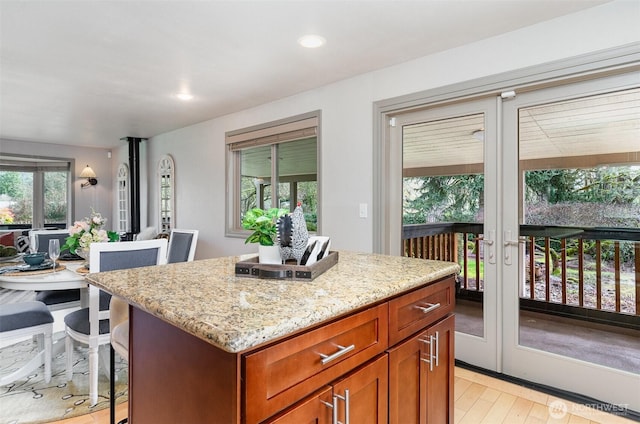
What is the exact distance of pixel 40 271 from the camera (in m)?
2.49

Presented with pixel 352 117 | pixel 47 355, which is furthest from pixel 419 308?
pixel 47 355

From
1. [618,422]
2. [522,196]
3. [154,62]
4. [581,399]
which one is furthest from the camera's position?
[154,62]

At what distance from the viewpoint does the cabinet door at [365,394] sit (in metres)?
1.00

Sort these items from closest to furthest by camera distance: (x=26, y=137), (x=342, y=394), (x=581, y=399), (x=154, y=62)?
(x=342, y=394), (x=581, y=399), (x=154, y=62), (x=26, y=137)

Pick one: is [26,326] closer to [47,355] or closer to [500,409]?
[47,355]

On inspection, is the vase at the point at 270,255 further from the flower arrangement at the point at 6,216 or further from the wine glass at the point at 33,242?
the flower arrangement at the point at 6,216

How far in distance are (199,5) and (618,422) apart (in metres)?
3.27

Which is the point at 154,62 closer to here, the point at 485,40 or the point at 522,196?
the point at 485,40

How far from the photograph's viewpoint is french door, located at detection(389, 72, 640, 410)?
214 cm

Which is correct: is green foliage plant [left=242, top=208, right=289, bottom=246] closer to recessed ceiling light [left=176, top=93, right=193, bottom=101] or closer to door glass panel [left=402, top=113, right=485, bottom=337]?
door glass panel [left=402, top=113, right=485, bottom=337]

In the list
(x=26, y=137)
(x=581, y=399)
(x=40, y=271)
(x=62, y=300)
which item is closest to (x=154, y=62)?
(x=40, y=271)

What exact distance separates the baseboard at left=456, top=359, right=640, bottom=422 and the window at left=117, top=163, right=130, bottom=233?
596 centimetres

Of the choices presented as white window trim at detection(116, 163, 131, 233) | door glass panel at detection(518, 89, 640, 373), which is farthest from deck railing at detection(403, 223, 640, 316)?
white window trim at detection(116, 163, 131, 233)

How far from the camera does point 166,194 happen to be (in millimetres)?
5680
